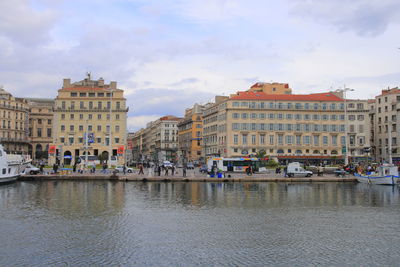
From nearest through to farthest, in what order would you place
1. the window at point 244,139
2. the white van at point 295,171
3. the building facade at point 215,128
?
1. the white van at point 295,171
2. the window at point 244,139
3. the building facade at point 215,128

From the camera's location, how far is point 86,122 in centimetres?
9769

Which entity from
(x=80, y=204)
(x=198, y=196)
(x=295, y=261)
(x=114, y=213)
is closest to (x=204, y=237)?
(x=295, y=261)

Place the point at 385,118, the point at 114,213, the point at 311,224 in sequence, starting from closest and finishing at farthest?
the point at 311,224 → the point at 114,213 → the point at 385,118

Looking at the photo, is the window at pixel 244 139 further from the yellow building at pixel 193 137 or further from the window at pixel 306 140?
the yellow building at pixel 193 137

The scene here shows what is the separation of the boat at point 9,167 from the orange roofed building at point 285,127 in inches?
2186

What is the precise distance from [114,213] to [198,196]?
11.0 metres

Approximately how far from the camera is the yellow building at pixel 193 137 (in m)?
133

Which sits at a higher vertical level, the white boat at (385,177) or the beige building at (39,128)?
the beige building at (39,128)

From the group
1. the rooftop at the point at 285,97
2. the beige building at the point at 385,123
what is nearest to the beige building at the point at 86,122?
the rooftop at the point at 285,97

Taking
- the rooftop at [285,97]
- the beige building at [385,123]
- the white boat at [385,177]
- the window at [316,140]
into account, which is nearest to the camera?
the white boat at [385,177]

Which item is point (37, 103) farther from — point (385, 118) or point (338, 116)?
point (385, 118)

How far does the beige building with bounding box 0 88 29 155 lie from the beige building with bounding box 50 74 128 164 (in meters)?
23.6

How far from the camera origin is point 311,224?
20.1 m

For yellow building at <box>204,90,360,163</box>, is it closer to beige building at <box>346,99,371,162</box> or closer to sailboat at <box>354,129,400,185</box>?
beige building at <box>346,99,371,162</box>
